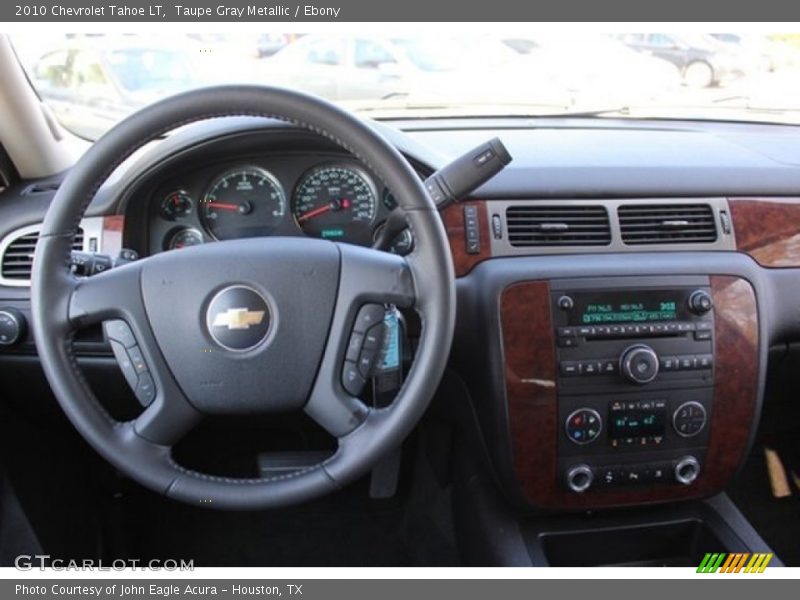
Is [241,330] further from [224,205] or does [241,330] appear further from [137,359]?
Result: [224,205]

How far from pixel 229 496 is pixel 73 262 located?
1.85ft

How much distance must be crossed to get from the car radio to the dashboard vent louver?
129 cm

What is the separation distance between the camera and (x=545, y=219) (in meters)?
1.89

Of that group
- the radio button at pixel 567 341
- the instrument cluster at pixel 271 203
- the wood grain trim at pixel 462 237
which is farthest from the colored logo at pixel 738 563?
the instrument cluster at pixel 271 203

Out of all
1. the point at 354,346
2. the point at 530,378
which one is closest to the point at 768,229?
the point at 530,378

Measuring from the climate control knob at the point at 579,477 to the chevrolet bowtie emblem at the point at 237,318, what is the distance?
38.0 inches

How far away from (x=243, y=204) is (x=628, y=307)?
99 cm

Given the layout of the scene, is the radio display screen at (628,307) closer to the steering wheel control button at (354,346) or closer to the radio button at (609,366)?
the radio button at (609,366)

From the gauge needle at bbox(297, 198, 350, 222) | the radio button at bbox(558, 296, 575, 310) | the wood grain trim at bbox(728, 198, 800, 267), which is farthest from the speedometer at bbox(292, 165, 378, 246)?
the wood grain trim at bbox(728, 198, 800, 267)

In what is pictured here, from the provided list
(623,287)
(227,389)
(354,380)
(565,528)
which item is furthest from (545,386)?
(227,389)

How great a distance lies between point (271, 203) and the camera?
6.15 feet

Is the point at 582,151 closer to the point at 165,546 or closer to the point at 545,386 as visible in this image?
the point at 545,386

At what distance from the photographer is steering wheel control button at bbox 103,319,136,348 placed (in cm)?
142

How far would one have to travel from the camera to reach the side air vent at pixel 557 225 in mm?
1877
